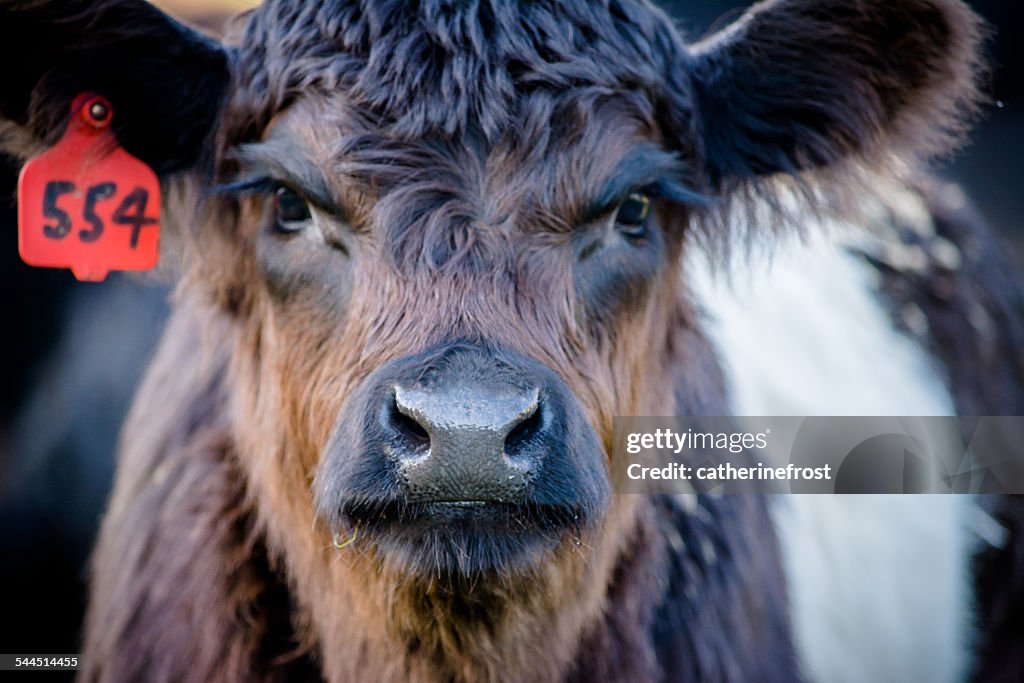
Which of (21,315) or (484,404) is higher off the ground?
(484,404)

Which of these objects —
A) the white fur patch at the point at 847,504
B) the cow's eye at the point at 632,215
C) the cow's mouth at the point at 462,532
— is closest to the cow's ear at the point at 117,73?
the cow's eye at the point at 632,215

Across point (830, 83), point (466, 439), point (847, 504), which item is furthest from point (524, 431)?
point (847, 504)

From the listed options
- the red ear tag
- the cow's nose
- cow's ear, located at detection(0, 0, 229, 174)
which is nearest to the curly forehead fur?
cow's ear, located at detection(0, 0, 229, 174)

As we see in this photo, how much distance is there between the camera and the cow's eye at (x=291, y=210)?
71.2 inches

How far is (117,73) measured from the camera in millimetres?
1875

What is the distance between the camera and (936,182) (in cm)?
A: 321

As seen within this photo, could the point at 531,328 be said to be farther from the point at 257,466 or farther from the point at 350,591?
the point at 257,466

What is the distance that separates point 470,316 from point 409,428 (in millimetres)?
212

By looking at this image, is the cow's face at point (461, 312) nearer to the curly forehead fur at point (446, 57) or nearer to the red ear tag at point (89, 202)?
the curly forehead fur at point (446, 57)

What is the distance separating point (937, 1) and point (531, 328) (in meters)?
0.94

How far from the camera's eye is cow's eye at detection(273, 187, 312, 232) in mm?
1809

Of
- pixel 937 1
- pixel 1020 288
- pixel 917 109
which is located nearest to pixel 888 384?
pixel 1020 288

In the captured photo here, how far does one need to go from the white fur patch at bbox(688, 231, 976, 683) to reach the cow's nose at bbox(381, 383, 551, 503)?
3.34ft

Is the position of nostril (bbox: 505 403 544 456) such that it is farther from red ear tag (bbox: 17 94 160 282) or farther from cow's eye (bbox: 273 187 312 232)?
red ear tag (bbox: 17 94 160 282)
